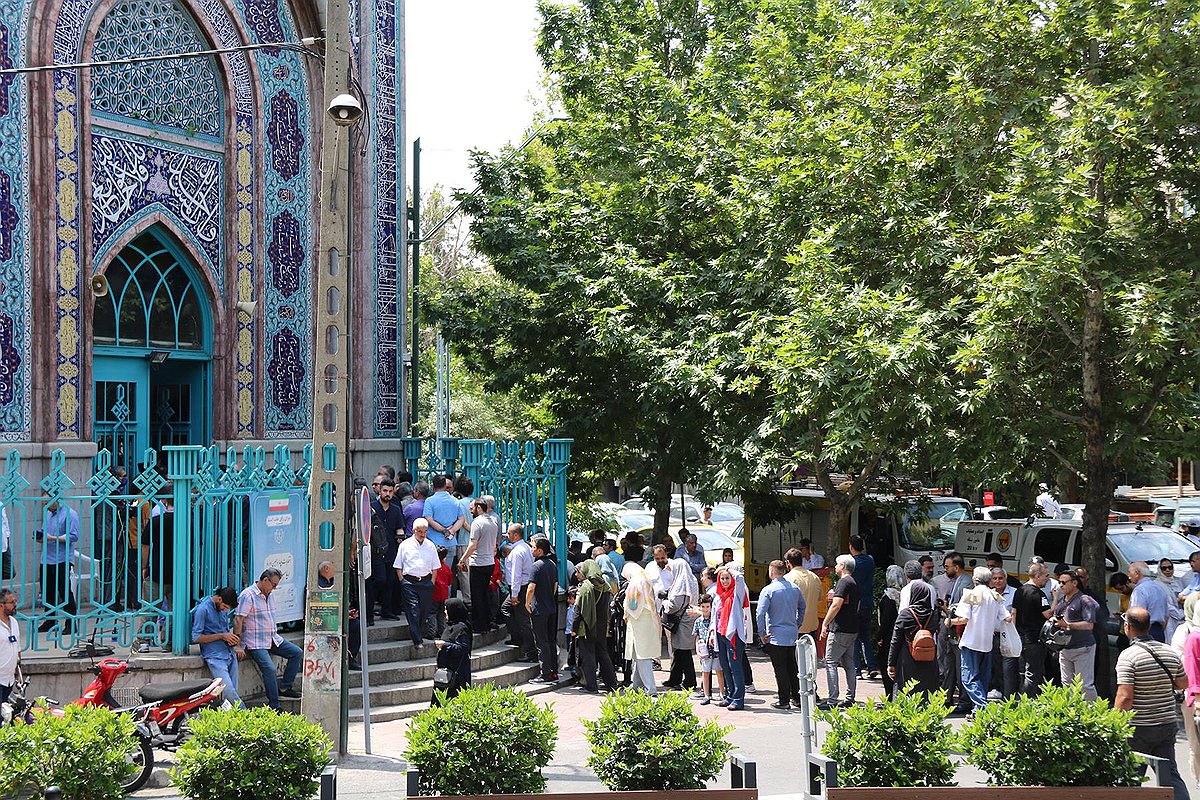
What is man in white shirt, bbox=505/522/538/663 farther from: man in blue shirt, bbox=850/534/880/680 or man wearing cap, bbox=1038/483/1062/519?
man wearing cap, bbox=1038/483/1062/519

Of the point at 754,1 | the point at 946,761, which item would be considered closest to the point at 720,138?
the point at 754,1

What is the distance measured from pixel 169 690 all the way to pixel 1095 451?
10494 mm

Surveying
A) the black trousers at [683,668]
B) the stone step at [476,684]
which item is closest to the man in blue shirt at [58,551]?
the stone step at [476,684]

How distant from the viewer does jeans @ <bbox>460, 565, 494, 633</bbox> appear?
15.8m

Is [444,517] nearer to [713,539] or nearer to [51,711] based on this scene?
[51,711]

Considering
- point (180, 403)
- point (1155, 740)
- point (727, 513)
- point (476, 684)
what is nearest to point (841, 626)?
point (476, 684)

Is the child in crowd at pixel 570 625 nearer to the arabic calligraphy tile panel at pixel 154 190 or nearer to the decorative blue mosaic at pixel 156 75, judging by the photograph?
the arabic calligraphy tile panel at pixel 154 190

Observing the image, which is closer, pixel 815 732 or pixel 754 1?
pixel 815 732

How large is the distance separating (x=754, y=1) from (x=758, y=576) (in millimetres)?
10115

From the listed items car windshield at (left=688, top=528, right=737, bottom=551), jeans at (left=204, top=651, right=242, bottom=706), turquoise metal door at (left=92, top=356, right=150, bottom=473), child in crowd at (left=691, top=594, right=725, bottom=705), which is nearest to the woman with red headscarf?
child in crowd at (left=691, top=594, right=725, bottom=705)

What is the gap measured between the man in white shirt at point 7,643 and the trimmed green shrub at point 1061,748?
7.88 metres

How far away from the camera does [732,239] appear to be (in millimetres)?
19922

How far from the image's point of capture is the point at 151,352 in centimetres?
1647

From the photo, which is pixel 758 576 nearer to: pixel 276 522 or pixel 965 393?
pixel 965 393
